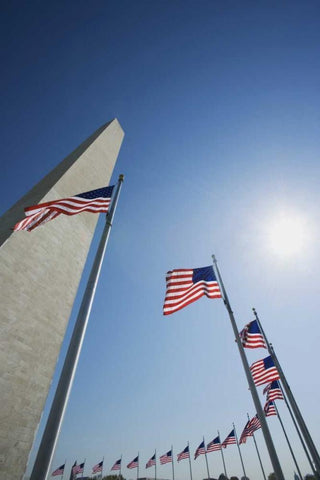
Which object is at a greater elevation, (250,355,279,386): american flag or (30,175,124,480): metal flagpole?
(250,355,279,386): american flag

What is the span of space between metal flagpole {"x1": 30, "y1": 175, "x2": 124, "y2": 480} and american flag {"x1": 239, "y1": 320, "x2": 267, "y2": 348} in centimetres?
843

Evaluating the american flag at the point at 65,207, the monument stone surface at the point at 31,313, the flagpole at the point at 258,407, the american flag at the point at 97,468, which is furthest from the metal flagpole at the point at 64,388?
the american flag at the point at 97,468

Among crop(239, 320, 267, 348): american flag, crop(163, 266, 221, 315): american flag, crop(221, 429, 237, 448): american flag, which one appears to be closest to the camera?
crop(163, 266, 221, 315): american flag

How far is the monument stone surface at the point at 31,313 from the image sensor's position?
7199 mm

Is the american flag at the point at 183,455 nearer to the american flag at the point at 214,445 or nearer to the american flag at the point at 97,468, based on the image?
the american flag at the point at 214,445

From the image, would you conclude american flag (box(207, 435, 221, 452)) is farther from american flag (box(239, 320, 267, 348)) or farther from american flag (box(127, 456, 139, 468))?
american flag (box(239, 320, 267, 348))

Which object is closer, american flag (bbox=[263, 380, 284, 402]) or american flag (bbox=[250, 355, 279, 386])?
american flag (bbox=[250, 355, 279, 386])

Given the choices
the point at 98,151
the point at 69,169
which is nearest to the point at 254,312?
the point at 69,169

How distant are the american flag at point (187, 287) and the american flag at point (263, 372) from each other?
6.19 meters

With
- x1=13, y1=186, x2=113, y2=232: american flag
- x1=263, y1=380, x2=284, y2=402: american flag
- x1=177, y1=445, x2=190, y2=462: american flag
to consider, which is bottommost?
x1=13, y1=186, x2=113, y2=232: american flag

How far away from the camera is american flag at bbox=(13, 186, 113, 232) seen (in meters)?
5.61

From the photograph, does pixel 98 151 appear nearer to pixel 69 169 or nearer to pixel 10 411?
pixel 69 169

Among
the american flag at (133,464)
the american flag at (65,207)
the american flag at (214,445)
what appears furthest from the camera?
the american flag at (133,464)

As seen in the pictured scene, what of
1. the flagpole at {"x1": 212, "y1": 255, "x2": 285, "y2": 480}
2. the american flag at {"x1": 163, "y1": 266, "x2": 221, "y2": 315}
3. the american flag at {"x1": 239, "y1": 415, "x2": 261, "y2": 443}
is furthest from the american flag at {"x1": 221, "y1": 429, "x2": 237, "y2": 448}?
the american flag at {"x1": 163, "y1": 266, "x2": 221, "y2": 315}
